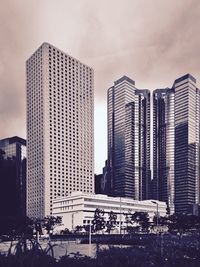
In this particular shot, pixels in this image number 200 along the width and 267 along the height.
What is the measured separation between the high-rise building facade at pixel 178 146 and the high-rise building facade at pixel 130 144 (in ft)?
21.5

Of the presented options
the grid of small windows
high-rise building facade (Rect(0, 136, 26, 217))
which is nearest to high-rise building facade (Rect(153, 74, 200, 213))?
high-rise building facade (Rect(0, 136, 26, 217))

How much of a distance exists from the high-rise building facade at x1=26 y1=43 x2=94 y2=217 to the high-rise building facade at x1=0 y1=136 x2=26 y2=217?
30.5 ft

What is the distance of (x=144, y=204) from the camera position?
423 feet

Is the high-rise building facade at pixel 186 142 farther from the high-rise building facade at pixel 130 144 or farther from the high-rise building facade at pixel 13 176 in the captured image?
the high-rise building facade at pixel 13 176

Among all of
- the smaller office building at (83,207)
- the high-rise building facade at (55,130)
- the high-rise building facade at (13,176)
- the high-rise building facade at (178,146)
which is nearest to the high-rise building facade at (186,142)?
the high-rise building facade at (178,146)

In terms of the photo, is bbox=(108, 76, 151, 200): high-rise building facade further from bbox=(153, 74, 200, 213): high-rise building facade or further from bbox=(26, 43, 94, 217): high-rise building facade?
bbox=(26, 43, 94, 217): high-rise building facade

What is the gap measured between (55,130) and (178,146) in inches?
2885

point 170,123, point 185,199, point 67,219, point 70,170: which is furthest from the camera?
point 170,123

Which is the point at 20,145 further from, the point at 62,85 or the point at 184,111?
the point at 184,111

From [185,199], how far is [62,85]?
8408cm

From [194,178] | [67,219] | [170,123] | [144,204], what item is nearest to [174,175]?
[194,178]

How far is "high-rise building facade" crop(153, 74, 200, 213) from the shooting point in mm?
174250

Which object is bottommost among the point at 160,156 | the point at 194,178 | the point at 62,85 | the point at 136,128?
the point at 194,178

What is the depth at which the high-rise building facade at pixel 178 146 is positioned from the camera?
17425cm
